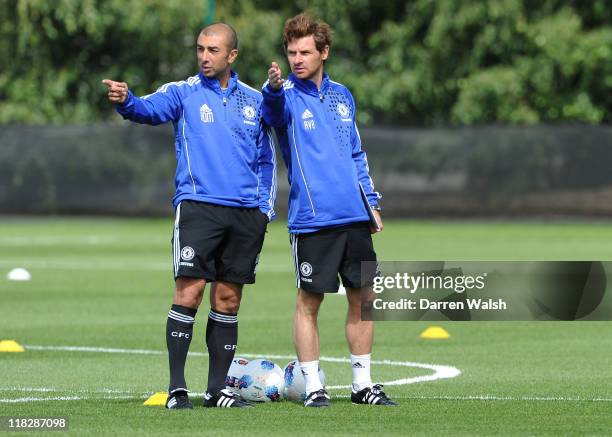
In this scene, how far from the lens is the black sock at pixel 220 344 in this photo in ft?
28.4

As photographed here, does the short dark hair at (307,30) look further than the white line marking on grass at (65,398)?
No

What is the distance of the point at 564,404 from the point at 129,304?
27.1 ft

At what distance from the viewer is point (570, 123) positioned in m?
37.9

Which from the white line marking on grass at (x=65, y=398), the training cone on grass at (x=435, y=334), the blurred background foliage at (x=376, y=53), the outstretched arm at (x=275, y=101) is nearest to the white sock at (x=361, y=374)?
the white line marking on grass at (x=65, y=398)

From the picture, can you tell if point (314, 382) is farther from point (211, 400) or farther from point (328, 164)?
point (328, 164)

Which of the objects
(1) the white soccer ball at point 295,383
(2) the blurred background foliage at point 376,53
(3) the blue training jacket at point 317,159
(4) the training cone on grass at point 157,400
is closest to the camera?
(4) the training cone on grass at point 157,400

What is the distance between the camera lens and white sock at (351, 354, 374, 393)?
8.77m

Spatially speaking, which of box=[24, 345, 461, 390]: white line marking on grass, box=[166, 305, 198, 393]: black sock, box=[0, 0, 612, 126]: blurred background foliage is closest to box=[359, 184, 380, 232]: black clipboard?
box=[166, 305, 198, 393]: black sock

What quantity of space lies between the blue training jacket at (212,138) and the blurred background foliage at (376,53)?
1057 inches

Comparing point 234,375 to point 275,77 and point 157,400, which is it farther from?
point 275,77

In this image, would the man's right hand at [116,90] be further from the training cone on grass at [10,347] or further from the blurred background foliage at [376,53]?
the blurred background foliage at [376,53]

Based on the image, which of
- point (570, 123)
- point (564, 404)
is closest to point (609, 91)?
point (570, 123)

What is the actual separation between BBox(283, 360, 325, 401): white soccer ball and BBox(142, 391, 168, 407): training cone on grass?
746mm

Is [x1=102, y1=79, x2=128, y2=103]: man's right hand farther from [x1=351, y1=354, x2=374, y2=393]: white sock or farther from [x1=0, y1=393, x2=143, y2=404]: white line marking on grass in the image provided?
[x1=351, y1=354, x2=374, y2=393]: white sock
